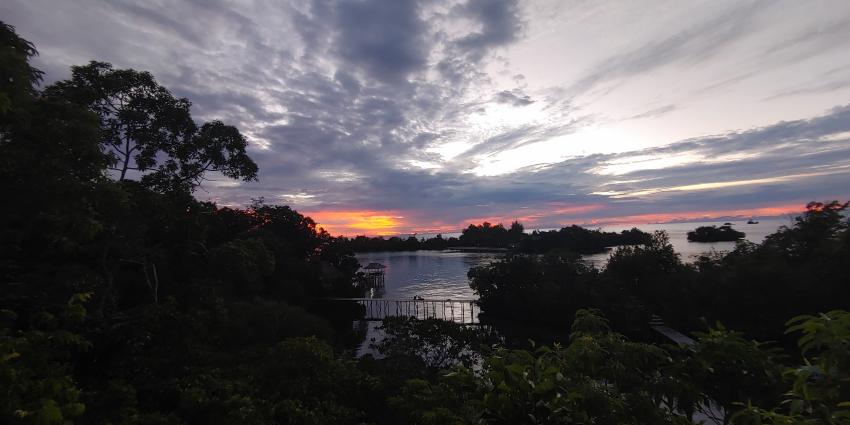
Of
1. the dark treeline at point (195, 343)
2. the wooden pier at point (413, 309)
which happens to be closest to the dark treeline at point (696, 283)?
the wooden pier at point (413, 309)

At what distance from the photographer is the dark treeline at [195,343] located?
2.69m

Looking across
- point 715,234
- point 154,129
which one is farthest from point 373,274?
point 715,234

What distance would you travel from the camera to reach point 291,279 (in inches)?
1150

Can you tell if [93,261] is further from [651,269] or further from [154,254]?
[651,269]

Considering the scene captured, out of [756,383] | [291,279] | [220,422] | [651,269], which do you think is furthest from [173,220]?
[651,269]

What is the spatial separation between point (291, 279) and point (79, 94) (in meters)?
22.5

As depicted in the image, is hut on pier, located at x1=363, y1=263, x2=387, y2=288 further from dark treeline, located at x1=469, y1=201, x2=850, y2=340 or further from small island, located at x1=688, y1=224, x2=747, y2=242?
small island, located at x1=688, y1=224, x2=747, y2=242

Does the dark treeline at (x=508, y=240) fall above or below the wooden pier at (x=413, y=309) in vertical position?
above

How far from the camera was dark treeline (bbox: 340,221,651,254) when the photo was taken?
80625 mm

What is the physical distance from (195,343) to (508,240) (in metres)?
115

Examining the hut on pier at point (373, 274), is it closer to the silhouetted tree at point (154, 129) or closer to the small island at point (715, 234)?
the silhouetted tree at point (154, 129)

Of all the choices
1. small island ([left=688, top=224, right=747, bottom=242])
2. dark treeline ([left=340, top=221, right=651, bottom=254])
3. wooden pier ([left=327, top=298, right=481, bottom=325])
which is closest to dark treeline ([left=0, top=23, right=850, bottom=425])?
wooden pier ([left=327, top=298, right=481, bottom=325])

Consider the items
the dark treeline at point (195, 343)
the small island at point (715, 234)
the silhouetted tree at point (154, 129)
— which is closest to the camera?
the dark treeline at point (195, 343)

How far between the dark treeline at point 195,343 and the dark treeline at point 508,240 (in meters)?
70.2
